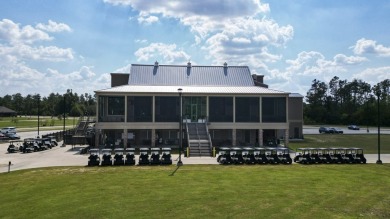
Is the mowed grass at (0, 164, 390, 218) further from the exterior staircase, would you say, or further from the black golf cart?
the exterior staircase

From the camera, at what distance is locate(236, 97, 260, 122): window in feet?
142

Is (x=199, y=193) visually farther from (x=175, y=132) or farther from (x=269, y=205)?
(x=175, y=132)

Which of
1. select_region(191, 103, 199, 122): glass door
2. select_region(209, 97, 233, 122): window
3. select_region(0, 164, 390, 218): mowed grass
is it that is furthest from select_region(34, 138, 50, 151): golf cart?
select_region(209, 97, 233, 122): window

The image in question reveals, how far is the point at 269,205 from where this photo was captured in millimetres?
15469

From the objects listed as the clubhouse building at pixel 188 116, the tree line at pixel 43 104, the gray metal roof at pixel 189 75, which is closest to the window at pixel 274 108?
the clubhouse building at pixel 188 116

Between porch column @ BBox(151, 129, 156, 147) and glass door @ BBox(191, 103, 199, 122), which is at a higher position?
glass door @ BBox(191, 103, 199, 122)

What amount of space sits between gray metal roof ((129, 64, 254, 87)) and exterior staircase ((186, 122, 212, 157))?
11.0 metres

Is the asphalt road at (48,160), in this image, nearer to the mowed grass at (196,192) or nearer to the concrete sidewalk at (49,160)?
the concrete sidewalk at (49,160)

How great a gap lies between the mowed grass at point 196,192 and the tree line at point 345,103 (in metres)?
89.1

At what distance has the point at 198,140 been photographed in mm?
38219

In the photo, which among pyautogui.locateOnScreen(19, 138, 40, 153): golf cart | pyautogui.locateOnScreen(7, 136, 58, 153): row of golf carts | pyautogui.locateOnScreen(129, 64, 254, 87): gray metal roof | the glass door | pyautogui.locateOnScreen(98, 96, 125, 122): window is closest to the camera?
pyautogui.locateOnScreen(19, 138, 40, 153): golf cart

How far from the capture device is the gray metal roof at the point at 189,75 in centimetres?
5172

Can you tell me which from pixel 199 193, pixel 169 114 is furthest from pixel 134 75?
pixel 199 193

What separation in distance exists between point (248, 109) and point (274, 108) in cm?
316
